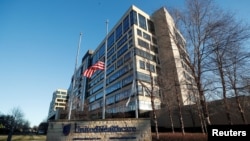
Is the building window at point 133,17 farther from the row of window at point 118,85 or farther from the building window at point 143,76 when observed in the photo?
the row of window at point 118,85

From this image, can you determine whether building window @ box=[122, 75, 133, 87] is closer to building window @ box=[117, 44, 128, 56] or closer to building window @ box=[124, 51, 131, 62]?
building window @ box=[124, 51, 131, 62]

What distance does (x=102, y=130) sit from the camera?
40.2 ft

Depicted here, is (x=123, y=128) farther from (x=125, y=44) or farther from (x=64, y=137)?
(x=125, y=44)

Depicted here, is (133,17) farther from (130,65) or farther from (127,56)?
(130,65)

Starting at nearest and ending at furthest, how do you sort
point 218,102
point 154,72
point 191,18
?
point 191,18
point 218,102
point 154,72

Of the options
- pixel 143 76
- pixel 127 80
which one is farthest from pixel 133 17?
pixel 127 80

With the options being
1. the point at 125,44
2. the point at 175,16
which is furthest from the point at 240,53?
the point at 125,44

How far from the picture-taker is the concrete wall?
12.0 metres

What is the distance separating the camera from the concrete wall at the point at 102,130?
12.0m

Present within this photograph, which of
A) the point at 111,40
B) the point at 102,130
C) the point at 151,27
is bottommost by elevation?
the point at 102,130

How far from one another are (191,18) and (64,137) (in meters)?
13.2

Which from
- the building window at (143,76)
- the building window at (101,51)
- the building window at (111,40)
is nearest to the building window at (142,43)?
the building window at (143,76)

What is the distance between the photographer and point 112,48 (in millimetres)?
62969

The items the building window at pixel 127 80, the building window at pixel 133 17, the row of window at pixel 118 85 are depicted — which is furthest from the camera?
the building window at pixel 133 17
